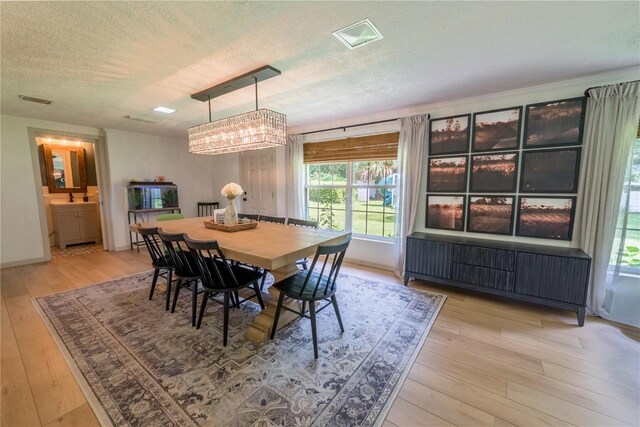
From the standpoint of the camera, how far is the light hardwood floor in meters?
1.47

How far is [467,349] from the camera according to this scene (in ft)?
6.77

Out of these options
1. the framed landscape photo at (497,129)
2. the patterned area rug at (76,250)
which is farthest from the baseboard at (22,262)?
the framed landscape photo at (497,129)

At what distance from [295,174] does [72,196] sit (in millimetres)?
4962

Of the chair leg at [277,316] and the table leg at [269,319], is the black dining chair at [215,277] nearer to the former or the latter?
the table leg at [269,319]

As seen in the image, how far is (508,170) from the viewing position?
115 inches

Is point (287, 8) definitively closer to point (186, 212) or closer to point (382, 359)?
point (382, 359)

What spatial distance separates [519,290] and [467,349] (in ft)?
3.49

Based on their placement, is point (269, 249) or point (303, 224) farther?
point (303, 224)

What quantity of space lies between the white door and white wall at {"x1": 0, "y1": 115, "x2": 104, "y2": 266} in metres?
3.13

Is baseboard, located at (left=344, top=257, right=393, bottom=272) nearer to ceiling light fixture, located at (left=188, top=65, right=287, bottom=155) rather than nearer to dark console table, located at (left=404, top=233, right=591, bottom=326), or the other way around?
dark console table, located at (left=404, top=233, right=591, bottom=326)

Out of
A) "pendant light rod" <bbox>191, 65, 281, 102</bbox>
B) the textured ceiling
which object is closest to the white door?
the textured ceiling

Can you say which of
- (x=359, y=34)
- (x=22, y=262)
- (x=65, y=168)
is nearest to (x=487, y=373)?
(x=359, y=34)

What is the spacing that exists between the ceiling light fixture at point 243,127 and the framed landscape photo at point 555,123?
2.65 meters

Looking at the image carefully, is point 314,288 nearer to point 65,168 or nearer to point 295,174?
point 295,174
